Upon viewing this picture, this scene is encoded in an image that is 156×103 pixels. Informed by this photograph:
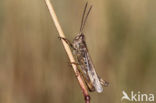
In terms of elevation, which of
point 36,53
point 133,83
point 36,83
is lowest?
point 133,83

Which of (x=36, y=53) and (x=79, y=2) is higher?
(x=79, y=2)

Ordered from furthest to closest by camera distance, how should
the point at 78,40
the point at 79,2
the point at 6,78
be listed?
1. the point at 79,2
2. the point at 6,78
3. the point at 78,40

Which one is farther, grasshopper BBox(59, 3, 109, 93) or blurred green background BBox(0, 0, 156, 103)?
blurred green background BBox(0, 0, 156, 103)

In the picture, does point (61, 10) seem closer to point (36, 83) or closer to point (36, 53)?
point (36, 53)

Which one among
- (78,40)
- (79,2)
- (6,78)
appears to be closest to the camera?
(78,40)

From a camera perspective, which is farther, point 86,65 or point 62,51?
point 62,51

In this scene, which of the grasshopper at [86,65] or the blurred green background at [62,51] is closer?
the grasshopper at [86,65]

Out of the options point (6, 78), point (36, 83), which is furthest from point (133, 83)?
point (6, 78)

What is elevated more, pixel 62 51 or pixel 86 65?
pixel 62 51
